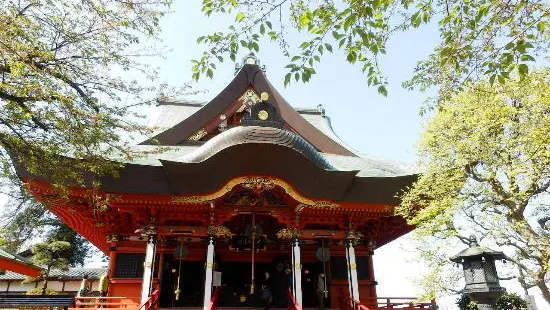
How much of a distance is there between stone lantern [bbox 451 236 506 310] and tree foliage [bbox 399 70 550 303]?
1.19 m

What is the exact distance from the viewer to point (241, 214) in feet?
41.4

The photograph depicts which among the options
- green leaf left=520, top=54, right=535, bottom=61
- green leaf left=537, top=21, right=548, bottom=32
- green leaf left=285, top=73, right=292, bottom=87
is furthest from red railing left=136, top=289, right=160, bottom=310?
green leaf left=537, top=21, right=548, bottom=32

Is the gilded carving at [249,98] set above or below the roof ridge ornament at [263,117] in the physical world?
above

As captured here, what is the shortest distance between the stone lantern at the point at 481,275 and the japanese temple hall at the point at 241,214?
10.3 ft

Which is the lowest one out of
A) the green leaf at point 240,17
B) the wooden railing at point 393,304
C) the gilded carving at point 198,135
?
the wooden railing at point 393,304

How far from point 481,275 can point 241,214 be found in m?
6.96

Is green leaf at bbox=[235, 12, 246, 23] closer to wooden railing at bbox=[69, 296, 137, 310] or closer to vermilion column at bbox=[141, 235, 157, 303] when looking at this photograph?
wooden railing at bbox=[69, 296, 137, 310]

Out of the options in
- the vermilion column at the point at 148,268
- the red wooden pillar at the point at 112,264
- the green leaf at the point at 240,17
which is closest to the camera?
the green leaf at the point at 240,17

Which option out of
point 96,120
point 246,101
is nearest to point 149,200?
point 96,120

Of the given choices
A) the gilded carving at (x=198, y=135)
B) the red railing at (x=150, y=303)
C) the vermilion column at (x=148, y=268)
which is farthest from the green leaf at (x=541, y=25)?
the gilded carving at (x=198, y=135)

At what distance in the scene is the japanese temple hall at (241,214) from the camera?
10.8m

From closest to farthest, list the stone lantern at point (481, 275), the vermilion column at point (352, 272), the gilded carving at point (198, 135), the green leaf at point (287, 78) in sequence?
the green leaf at point (287, 78), the stone lantern at point (481, 275), the vermilion column at point (352, 272), the gilded carving at point (198, 135)

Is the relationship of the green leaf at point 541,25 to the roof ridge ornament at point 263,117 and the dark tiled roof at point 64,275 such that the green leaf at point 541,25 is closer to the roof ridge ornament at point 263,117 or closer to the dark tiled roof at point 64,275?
the roof ridge ornament at point 263,117

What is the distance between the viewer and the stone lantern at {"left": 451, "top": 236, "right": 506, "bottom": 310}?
26.8ft
